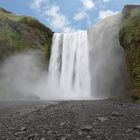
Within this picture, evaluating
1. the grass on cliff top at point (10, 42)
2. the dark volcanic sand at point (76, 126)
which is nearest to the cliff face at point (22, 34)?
the grass on cliff top at point (10, 42)

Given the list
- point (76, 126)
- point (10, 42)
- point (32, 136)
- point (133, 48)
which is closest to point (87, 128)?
point (76, 126)

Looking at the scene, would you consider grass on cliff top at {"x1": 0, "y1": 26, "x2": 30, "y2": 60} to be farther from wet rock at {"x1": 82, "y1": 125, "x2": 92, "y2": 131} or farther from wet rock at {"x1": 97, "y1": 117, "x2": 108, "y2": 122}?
wet rock at {"x1": 82, "y1": 125, "x2": 92, "y2": 131}

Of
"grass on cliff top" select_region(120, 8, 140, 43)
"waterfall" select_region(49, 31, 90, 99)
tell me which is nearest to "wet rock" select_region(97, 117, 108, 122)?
"grass on cliff top" select_region(120, 8, 140, 43)

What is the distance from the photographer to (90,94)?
63562 millimetres

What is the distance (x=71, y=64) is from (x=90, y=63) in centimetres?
521

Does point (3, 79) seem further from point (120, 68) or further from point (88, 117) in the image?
point (88, 117)

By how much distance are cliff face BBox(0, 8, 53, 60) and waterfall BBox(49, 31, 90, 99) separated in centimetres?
341

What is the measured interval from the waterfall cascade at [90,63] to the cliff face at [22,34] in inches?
131

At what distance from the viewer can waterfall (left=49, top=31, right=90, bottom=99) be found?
66000 millimetres

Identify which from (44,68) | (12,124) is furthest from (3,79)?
(12,124)

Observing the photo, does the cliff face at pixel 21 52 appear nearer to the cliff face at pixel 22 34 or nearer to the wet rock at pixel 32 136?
the cliff face at pixel 22 34

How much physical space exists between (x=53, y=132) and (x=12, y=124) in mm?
4042

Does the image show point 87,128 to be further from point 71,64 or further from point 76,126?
point 71,64

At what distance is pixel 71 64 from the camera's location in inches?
2739
